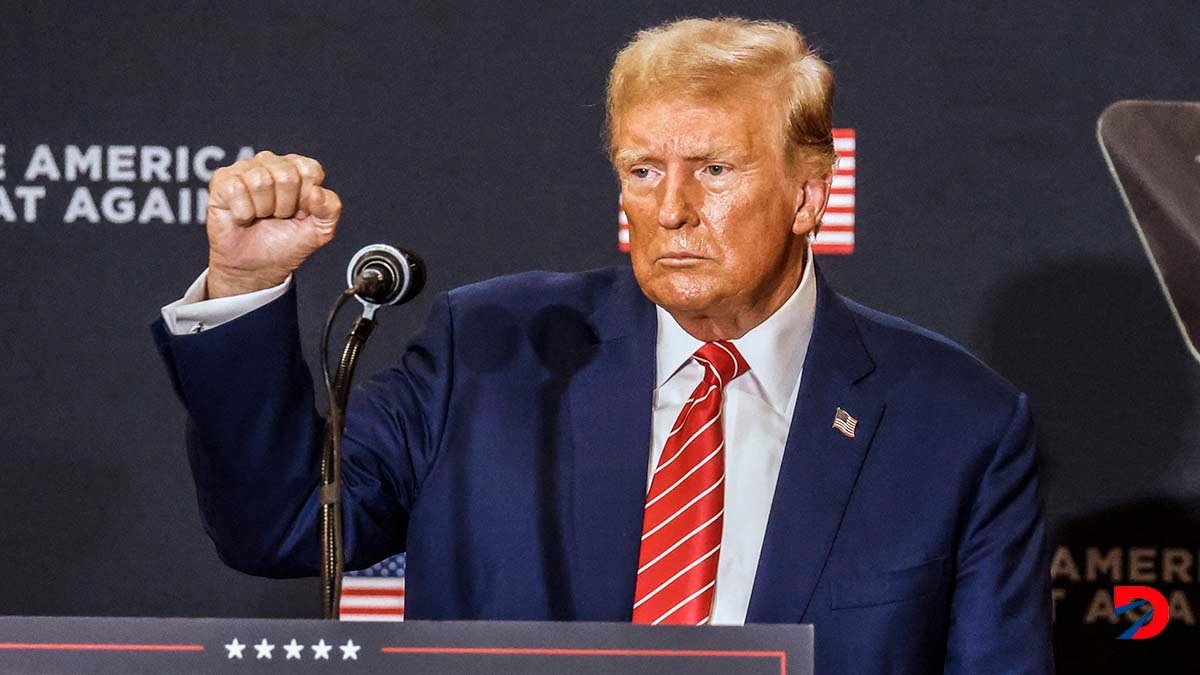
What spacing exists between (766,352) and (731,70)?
13.2 inches

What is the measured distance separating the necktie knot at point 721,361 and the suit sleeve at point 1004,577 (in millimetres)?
309

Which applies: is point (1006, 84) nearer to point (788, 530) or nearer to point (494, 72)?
point (494, 72)

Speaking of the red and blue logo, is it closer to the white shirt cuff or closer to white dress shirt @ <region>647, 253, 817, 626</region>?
white dress shirt @ <region>647, 253, 817, 626</region>

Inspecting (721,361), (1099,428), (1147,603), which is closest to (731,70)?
(721,361)

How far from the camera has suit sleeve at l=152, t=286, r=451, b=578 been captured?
4.38 feet

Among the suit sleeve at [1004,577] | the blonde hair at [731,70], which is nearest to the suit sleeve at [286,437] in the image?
the blonde hair at [731,70]

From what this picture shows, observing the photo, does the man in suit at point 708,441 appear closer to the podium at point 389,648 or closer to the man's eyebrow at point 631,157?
the man's eyebrow at point 631,157

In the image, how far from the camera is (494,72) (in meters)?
2.67

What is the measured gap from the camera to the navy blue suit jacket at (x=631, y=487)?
1.65 metres

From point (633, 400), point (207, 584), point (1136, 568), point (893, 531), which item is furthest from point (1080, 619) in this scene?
point (207, 584)

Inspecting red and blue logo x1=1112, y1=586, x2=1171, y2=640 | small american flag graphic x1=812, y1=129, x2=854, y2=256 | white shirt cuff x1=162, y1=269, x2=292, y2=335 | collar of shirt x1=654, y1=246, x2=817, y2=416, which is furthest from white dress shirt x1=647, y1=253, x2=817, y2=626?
red and blue logo x1=1112, y1=586, x2=1171, y2=640

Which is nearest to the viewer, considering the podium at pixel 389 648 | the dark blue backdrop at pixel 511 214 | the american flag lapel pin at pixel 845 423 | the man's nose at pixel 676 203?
the podium at pixel 389 648

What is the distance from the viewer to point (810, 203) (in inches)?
70.9

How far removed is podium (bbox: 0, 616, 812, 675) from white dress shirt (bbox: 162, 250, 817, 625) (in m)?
0.60
